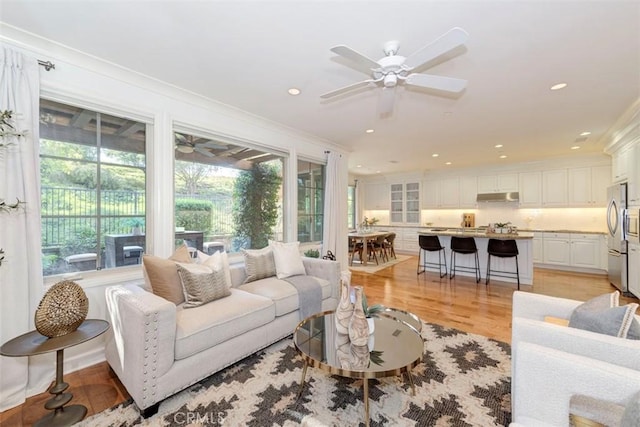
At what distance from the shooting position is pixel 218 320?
2109mm

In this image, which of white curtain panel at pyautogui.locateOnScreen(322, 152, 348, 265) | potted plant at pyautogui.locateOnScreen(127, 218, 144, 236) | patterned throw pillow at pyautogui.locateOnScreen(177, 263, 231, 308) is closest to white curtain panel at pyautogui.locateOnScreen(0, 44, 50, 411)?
potted plant at pyautogui.locateOnScreen(127, 218, 144, 236)

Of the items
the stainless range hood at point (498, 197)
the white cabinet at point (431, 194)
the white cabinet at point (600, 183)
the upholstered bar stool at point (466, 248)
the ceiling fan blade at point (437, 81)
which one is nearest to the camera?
the ceiling fan blade at point (437, 81)

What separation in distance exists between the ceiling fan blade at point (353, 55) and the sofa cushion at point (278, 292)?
2140mm

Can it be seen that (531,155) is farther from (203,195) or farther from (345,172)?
(203,195)

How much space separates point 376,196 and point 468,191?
2.94 m

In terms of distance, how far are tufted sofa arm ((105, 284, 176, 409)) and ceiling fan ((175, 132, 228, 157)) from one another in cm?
188

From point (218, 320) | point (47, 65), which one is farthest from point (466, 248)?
point (47, 65)

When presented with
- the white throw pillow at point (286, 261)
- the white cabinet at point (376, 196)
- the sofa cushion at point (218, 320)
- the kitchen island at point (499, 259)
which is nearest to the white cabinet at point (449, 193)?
the white cabinet at point (376, 196)

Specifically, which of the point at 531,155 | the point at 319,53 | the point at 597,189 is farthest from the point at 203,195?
the point at 597,189

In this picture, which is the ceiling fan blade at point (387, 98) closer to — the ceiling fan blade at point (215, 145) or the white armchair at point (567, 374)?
the white armchair at point (567, 374)

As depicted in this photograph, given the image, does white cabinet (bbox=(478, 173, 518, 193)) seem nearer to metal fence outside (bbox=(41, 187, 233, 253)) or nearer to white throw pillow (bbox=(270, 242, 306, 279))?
white throw pillow (bbox=(270, 242, 306, 279))

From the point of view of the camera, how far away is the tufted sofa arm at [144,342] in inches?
67.2

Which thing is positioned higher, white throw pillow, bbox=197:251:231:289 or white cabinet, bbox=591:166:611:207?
white cabinet, bbox=591:166:611:207

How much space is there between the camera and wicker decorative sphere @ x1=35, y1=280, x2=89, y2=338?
5.50 feet
